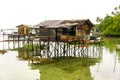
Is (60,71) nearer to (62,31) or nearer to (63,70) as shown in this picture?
(63,70)

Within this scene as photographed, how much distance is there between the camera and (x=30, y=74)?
25.4 m

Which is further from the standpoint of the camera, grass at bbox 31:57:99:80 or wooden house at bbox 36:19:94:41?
wooden house at bbox 36:19:94:41

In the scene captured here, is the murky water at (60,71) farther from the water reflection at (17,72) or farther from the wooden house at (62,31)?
the wooden house at (62,31)

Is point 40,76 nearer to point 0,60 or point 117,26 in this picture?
point 0,60

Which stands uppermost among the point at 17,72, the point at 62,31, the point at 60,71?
the point at 62,31

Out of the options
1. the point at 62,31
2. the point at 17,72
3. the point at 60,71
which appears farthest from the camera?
the point at 62,31

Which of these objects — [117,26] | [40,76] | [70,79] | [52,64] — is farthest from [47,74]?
[117,26]

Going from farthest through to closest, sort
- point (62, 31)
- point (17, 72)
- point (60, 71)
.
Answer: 1. point (62, 31)
2. point (17, 72)
3. point (60, 71)

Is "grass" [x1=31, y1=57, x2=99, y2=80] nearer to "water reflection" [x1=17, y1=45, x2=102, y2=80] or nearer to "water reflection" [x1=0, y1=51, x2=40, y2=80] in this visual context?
"water reflection" [x1=17, y1=45, x2=102, y2=80]

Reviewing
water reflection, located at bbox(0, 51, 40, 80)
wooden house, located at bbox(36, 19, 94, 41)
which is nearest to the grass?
water reflection, located at bbox(0, 51, 40, 80)

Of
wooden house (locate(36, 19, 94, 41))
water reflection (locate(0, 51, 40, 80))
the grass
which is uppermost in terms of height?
wooden house (locate(36, 19, 94, 41))

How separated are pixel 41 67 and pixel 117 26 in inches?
2092

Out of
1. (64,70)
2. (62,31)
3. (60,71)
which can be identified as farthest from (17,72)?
(62,31)

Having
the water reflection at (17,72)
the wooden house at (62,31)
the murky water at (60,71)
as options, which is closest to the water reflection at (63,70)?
the murky water at (60,71)
